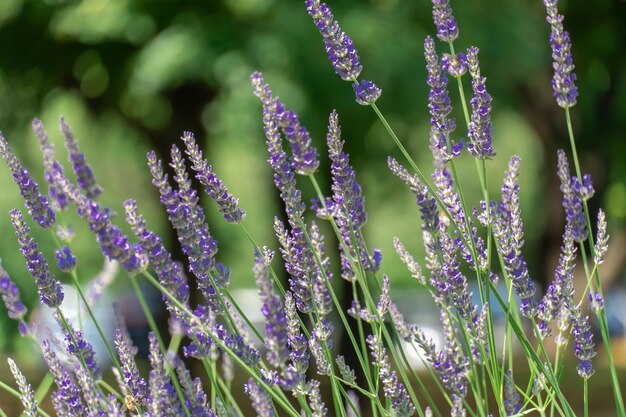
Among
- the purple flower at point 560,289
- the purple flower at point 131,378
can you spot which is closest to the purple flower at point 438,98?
the purple flower at point 560,289

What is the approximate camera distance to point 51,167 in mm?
1813

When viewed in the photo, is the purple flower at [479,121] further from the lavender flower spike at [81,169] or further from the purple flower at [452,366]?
the lavender flower spike at [81,169]

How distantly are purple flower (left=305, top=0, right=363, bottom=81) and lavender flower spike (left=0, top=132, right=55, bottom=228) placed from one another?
1.77 ft

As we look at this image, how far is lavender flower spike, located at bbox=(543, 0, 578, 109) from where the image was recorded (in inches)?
75.7

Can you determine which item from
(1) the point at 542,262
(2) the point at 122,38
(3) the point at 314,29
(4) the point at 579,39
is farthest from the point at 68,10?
(1) the point at 542,262

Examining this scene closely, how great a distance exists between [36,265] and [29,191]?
12cm

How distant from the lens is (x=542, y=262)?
38.5 feet

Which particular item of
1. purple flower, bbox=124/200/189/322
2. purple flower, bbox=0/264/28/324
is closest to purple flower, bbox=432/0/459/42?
purple flower, bbox=124/200/189/322

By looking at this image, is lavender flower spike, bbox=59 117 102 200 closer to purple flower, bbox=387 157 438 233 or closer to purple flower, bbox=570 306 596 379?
purple flower, bbox=387 157 438 233

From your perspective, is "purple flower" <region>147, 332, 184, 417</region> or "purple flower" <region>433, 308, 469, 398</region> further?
"purple flower" <region>433, 308, 469, 398</region>

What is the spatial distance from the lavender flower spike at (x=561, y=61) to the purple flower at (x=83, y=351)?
0.95 m

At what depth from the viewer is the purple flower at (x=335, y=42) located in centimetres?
180

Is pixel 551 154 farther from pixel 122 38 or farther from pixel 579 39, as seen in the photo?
pixel 122 38

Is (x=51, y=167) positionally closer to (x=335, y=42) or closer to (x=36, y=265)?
(x=36, y=265)
